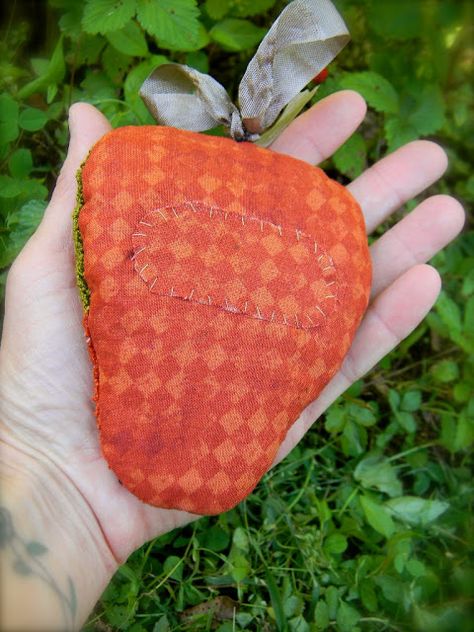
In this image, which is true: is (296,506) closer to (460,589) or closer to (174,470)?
(460,589)

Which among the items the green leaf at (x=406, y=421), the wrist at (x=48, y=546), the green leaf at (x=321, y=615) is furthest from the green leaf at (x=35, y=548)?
the green leaf at (x=406, y=421)

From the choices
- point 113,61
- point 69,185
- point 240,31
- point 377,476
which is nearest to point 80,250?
point 69,185

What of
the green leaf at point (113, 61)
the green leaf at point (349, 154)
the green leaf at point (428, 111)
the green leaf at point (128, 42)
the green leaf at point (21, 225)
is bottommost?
the green leaf at point (21, 225)

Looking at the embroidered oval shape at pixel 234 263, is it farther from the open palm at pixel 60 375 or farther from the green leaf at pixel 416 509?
the green leaf at pixel 416 509

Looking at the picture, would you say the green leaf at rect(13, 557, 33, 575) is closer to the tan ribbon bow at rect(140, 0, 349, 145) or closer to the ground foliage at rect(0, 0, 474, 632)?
the ground foliage at rect(0, 0, 474, 632)

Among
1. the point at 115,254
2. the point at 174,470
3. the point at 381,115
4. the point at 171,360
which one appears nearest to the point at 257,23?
the point at 381,115

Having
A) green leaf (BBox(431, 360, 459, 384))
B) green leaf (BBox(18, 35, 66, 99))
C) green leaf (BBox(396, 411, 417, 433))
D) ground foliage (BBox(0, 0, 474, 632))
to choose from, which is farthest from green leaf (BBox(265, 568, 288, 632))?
green leaf (BBox(18, 35, 66, 99))
